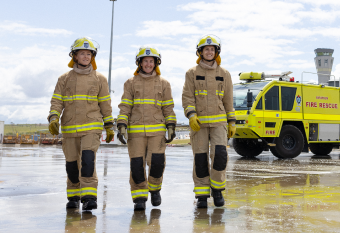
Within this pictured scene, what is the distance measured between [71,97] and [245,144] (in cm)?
1102

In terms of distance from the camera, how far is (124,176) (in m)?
7.71

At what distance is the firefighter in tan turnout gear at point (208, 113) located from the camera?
478 cm

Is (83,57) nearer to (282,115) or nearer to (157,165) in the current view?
(157,165)

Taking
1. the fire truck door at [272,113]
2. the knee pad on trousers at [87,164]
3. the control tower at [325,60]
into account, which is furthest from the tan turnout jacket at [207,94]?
the control tower at [325,60]

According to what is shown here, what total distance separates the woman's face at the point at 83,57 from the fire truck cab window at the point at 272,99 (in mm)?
9241

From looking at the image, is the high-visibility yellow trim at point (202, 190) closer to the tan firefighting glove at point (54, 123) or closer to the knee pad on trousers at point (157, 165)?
the knee pad on trousers at point (157, 165)

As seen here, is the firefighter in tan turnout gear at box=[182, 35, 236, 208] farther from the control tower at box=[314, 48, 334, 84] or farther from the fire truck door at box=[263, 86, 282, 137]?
the control tower at box=[314, 48, 334, 84]

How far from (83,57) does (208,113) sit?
1.56m

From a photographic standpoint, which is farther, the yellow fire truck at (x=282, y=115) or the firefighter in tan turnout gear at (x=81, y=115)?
the yellow fire truck at (x=282, y=115)

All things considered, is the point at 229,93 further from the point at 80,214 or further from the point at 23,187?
the point at 23,187

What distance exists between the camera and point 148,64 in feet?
15.8

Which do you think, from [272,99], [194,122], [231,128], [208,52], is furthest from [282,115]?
[194,122]

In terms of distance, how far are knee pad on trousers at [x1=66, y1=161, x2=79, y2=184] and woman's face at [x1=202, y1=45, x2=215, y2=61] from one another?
1945mm

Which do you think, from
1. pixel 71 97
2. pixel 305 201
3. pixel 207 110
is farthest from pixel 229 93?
pixel 71 97
